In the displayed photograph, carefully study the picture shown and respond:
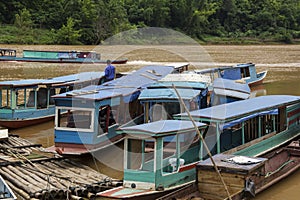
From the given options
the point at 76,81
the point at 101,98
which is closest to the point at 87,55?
the point at 76,81

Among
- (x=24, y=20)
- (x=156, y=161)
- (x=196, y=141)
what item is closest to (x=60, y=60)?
(x=24, y=20)

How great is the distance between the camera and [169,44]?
52844 millimetres

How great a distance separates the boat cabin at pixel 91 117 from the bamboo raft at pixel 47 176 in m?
0.38

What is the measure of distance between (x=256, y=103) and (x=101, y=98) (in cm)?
327

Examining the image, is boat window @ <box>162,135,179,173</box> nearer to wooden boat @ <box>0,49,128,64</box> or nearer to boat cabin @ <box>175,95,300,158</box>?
boat cabin @ <box>175,95,300,158</box>

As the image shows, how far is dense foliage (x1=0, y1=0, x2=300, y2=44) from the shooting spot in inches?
2048

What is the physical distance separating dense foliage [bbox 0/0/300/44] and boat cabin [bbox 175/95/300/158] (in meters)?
39.7

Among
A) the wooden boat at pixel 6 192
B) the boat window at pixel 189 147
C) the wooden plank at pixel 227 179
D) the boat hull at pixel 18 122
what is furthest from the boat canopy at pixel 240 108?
the boat hull at pixel 18 122

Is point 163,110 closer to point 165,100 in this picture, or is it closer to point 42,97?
point 165,100

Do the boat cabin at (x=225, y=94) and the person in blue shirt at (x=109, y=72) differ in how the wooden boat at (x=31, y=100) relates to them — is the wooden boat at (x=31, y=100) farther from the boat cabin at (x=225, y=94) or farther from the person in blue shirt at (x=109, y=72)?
the boat cabin at (x=225, y=94)

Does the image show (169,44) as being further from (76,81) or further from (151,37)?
(76,81)

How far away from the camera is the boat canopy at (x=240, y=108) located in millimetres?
9298

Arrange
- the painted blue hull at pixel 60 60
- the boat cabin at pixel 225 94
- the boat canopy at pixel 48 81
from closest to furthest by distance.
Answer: the boat cabin at pixel 225 94 < the boat canopy at pixel 48 81 < the painted blue hull at pixel 60 60

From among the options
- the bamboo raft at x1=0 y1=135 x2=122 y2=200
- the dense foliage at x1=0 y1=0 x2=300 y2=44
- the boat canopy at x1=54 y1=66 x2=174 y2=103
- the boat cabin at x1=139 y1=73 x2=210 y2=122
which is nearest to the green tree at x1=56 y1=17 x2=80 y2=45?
the dense foliage at x1=0 y1=0 x2=300 y2=44
